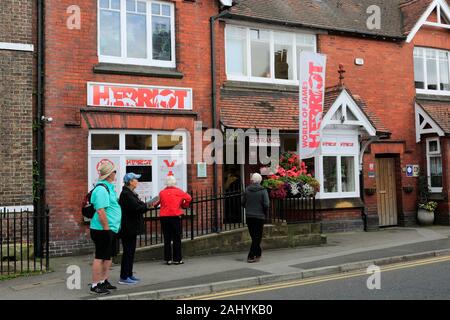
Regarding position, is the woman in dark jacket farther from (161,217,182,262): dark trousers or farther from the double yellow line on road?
(161,217,182,262): dark trousers

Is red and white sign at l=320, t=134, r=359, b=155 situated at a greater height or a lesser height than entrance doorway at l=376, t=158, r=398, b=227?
greater

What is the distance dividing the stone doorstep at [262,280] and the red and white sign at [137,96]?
5541 millimetres

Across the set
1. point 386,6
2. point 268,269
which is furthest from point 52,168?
point 386,6

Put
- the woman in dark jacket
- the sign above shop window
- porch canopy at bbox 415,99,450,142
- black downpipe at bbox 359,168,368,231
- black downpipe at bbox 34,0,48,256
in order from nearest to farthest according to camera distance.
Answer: the woman in dark jacket → black downpipe at bbox 34,0,48,256 → the sign above shop window → black downpipe at bbox 359,168,368,231 → porch canopy at bbox 415,99,450,142

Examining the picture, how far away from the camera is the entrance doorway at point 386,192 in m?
16.6

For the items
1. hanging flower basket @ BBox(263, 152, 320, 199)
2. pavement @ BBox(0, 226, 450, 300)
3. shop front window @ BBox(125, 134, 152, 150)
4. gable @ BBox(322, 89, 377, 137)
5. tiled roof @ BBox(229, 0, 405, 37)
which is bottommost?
pavement @ BBox(0, 226, 450, 300)

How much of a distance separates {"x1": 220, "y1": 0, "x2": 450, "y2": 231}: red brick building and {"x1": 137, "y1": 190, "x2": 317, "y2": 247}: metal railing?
6.49ft

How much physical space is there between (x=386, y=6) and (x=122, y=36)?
10.9 metres

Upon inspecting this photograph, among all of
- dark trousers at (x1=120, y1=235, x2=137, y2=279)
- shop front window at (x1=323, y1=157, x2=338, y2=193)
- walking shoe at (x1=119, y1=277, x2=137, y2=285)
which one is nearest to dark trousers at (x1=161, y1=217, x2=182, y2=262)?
dark trousers at (x1=120, y1=235, x2=137, y2=279)

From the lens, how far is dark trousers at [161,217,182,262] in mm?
9828

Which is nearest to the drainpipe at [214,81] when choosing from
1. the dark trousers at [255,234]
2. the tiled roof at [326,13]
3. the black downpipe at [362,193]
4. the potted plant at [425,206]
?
the tiled roof at [326,13]

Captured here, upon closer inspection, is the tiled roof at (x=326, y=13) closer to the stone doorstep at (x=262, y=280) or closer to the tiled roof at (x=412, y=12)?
the tiled roof at (x=412, y=12)

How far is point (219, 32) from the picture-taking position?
13.7 m
